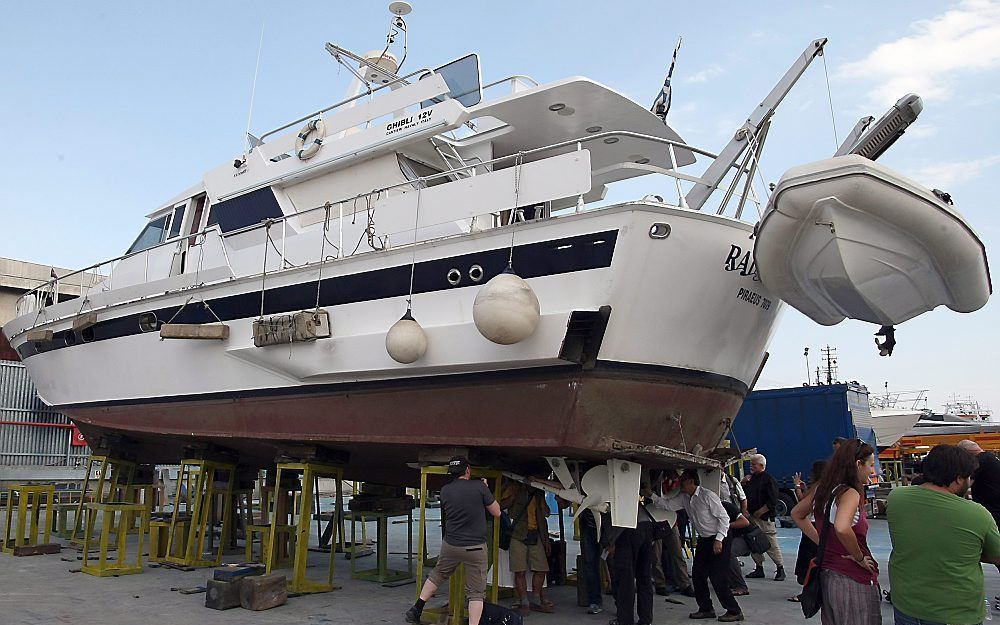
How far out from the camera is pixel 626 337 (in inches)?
226

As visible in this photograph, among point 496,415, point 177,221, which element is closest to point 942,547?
point 496,415

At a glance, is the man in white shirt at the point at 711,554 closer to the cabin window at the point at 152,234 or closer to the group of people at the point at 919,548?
the group of people at the point at 919,548

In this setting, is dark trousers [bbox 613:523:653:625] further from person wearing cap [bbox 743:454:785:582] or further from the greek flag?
the greek flag

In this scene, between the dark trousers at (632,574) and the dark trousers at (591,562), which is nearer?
the dark trousers at (632,574)

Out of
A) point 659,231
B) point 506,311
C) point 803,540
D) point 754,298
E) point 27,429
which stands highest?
point 659,231

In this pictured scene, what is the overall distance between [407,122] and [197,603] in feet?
15.8

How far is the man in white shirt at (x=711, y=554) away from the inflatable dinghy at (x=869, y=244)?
1909 mm

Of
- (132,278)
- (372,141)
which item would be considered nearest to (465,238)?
Result: (372,141)

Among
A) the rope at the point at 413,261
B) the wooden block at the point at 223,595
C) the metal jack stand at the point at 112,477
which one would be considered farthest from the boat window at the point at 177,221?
the wooden block at the point at 223,595

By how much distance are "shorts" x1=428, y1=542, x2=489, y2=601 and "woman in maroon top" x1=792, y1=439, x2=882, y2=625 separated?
251 cm

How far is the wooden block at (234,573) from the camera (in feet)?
21.6

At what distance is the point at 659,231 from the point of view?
5.70m

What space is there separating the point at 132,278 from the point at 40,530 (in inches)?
223

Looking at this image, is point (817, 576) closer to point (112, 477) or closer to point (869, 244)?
point (869, 244)
